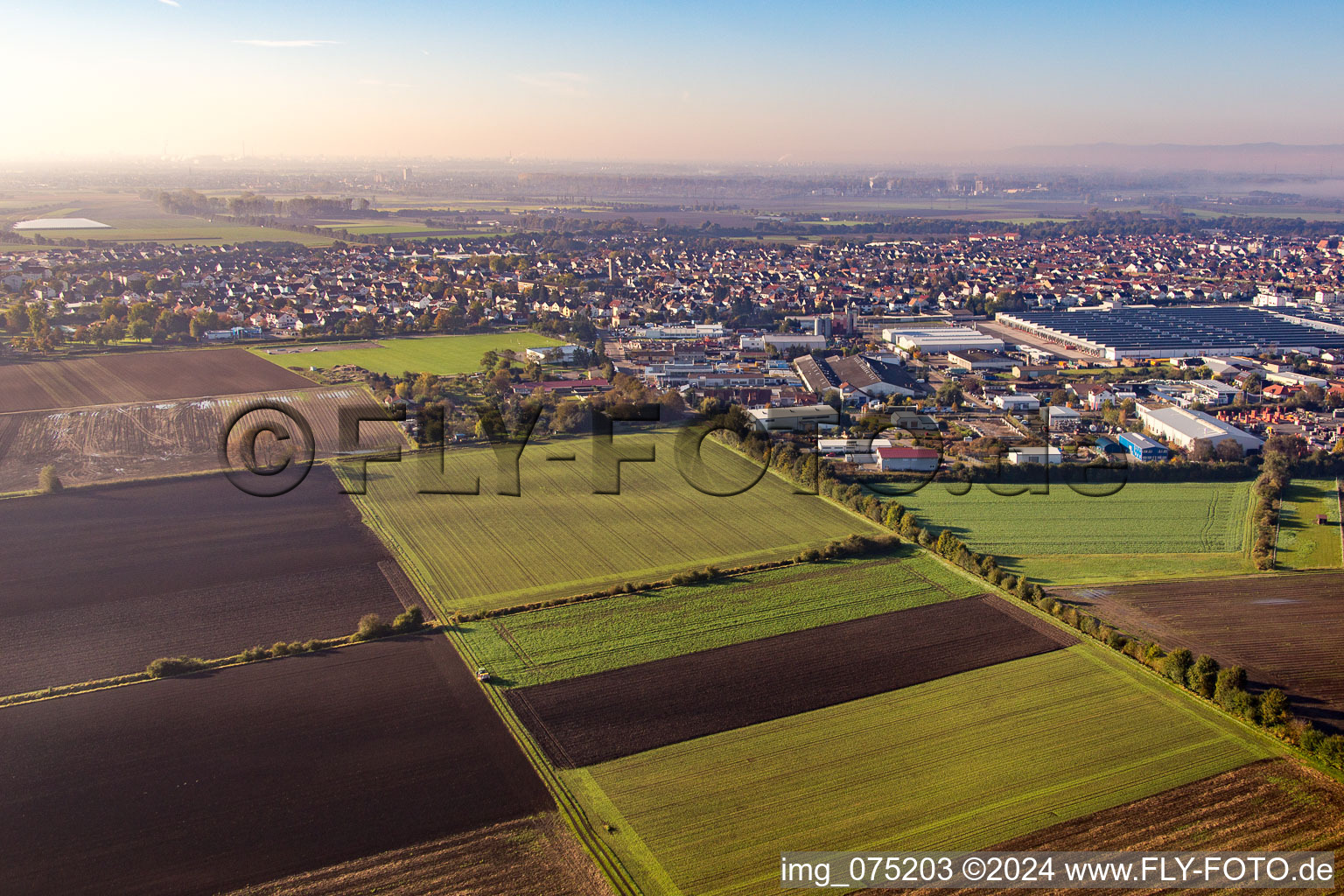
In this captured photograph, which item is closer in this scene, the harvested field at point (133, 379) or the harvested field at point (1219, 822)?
the harvested field at point (1219, 822)

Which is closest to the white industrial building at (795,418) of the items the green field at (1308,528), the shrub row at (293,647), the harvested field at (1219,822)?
the green field at (1308,528)

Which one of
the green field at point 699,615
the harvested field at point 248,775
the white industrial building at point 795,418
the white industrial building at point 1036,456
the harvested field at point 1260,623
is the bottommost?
the harvested field at point 248,775

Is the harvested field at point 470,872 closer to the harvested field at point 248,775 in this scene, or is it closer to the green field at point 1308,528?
the harvested field at point 248,775

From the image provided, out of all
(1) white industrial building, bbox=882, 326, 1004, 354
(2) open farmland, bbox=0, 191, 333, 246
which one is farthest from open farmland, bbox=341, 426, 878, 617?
(2) open farmland, bbox=0, 191, 333, 246

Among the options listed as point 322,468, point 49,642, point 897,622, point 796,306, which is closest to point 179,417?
point 322,468

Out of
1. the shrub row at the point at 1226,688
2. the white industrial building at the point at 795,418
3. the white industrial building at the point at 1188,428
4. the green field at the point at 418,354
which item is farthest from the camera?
the green field at the point at 418,354

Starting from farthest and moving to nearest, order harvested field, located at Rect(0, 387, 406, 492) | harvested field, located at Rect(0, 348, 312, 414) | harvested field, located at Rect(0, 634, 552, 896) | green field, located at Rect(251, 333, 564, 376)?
green field, located at Rect(251, 333, 564, 376) < harvested field, located at Rect(0, 348, 312, 414) < harvested field, located at Rect(0, 387, 406, 492) < harvested field, located at Rect(0, 634, 552, 896)

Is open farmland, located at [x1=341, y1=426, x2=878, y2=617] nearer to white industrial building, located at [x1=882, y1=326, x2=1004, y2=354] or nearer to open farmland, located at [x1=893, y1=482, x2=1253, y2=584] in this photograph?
open farmland, located at [x1=893, y1=482, x2=1253, y2=584]
